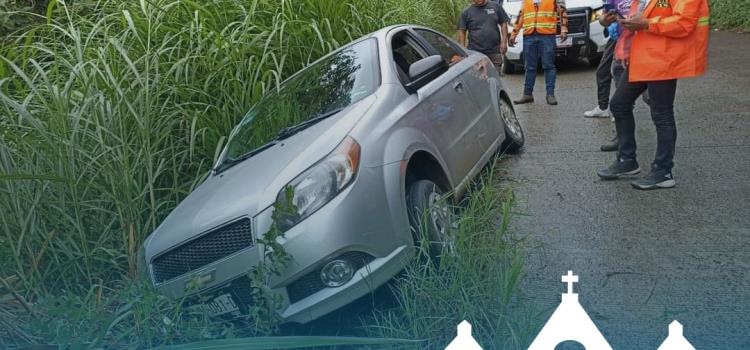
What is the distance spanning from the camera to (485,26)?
837 cm

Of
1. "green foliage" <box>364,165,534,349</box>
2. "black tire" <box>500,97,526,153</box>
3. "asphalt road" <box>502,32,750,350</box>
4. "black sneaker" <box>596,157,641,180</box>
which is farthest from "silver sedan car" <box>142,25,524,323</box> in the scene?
"black tire" <box>500,97,526,153</box>

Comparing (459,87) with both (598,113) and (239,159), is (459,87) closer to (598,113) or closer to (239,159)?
(239,159)

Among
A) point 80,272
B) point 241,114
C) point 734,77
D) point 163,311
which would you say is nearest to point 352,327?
point 163,311

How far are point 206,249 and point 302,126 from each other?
1.06 meters

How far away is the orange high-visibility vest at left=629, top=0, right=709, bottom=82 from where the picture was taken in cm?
445

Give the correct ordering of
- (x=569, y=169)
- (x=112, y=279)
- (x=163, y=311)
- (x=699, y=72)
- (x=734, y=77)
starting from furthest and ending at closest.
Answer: (x=734, y=77) → (x=569, y=169) → (x=699, y=72) → (x=112, y=279) → (x=163, y=311)

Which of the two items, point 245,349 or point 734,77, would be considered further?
point 734,77

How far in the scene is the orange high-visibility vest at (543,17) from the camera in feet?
27.7

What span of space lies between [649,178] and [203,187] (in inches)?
120

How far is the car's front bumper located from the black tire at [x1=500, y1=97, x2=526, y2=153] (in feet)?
9.48

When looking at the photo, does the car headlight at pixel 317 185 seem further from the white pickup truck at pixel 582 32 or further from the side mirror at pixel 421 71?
the white pickup truck at pixel 582 32

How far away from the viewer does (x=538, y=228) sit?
436 cm

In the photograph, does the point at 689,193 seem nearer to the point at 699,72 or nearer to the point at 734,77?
the point at 699,72

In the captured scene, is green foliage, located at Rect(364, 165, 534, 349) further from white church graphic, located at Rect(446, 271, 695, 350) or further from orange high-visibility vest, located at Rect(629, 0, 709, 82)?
orange high-visibility vest, located at Rect(629, 0, 709, 82)
